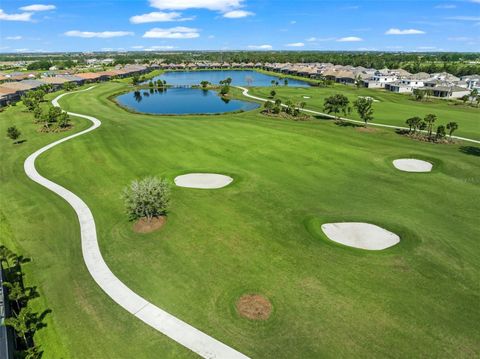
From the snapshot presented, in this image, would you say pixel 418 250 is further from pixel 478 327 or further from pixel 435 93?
pixel 435 93

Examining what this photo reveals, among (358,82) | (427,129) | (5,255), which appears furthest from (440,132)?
(358,82)

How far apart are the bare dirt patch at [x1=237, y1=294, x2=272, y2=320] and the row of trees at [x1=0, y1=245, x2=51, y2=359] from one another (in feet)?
39.2

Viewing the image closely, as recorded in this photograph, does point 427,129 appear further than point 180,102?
No

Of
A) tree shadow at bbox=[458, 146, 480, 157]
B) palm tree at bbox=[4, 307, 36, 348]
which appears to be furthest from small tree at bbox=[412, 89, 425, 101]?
palm tree at bbox=[4, 307, 36, 348]

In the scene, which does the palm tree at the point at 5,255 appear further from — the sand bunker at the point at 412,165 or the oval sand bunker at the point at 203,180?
the sand bunker at the point at 412,165

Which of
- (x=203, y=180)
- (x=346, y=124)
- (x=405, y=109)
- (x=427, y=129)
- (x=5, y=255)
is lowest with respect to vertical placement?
(x=5, y=255)

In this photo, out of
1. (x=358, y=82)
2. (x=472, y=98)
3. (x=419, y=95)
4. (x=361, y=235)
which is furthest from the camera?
Answer: (x=358, y=82)

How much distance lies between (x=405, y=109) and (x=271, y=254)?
3277 inches

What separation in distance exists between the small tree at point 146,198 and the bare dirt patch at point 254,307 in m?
Result: 12.6

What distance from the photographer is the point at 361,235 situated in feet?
92.4

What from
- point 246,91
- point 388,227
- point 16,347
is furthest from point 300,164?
point 246,91

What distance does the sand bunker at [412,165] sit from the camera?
145ft

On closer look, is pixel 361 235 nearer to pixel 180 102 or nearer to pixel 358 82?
pixel 180 102

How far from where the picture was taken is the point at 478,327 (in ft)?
61.2
